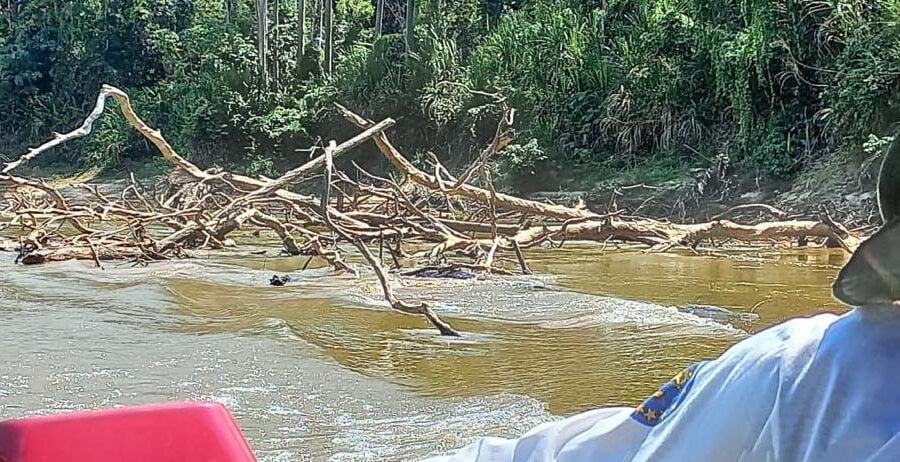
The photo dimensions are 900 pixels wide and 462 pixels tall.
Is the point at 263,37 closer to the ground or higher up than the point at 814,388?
closer to the ground

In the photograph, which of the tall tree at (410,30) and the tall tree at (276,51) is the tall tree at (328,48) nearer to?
the tall tree at (276,51)

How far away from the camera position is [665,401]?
117cm

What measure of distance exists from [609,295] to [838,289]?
576 cm

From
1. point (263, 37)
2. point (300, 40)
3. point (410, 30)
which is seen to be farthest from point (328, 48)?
point (410, 30)

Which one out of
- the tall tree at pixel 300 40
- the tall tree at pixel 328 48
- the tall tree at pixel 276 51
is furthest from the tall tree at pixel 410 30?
the tall tree at pixel 276 51

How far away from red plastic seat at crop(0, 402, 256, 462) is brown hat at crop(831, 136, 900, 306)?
0.83 m

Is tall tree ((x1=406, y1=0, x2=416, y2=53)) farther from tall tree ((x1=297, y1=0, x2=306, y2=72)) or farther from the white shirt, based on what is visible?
the white shirt

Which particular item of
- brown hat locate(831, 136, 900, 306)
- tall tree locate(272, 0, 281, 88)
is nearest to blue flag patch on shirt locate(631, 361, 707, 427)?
brown hat locate(831, 136, 900, 306)

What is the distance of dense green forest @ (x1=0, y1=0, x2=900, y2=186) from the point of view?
13742 millimetres

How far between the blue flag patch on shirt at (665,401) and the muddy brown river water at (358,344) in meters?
1.86

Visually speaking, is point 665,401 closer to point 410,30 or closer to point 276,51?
point 410,30

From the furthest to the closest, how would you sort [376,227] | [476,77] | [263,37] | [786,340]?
1. [263,37]
2. [476,77]
3. [376,227]
4. [786,340]

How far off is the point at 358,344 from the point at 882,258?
163 inches

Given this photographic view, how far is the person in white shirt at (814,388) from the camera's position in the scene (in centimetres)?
85
